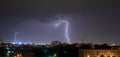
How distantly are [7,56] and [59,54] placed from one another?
11.7 m

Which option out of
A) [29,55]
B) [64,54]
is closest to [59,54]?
[64,54]

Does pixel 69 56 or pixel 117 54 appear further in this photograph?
pixel 69 56

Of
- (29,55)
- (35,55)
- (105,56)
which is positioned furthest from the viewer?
(35,55)

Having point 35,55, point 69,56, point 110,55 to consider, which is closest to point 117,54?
point 110,55

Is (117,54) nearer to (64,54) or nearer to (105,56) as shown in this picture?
(105,56)

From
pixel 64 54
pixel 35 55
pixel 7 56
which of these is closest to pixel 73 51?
pixel 64 54

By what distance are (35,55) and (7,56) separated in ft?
23.5

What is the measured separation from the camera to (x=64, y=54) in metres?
82.8

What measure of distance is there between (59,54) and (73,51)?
3.72 metres

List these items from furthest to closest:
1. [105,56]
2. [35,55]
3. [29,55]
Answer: [35,55]
[29,55]
[105,56]

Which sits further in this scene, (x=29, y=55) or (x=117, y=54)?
(x=29, y=55)

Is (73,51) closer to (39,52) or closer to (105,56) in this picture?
(39,52)

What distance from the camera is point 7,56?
76750mm

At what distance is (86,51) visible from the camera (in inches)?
2694
